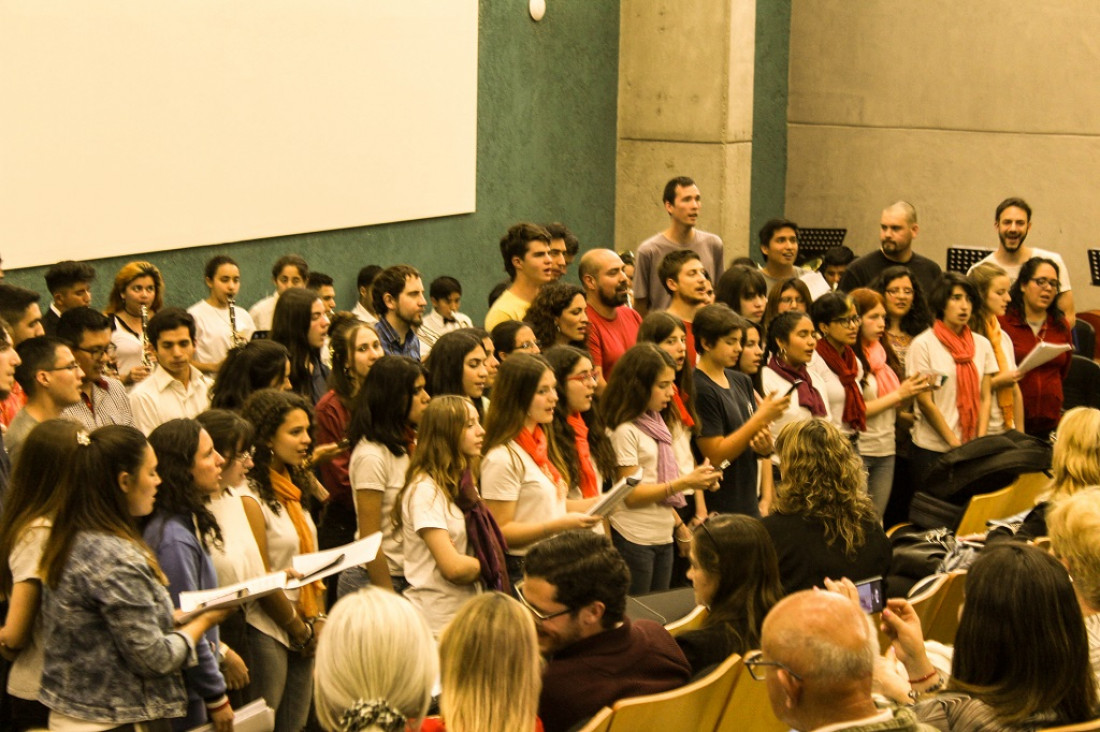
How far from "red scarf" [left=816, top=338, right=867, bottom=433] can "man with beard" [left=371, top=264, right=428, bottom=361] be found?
6.24 feet

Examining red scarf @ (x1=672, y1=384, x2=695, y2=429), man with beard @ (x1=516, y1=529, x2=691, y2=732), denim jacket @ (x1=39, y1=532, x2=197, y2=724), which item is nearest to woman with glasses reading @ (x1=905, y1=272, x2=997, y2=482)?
red scarf @ (x1=672, y1=384, x2=695, y2=429)

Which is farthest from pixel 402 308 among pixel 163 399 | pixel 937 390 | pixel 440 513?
pixel 937 390

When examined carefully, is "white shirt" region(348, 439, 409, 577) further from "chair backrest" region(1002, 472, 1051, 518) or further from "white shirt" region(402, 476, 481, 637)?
"chair backrest" region(1002, 472, 1051, 518)

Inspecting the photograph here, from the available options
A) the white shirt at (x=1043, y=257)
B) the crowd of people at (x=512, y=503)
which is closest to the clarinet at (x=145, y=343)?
the crowd of people at (x=512, y=503)

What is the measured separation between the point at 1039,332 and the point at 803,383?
222 cm

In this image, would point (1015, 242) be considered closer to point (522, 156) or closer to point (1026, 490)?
point (1026, 490)

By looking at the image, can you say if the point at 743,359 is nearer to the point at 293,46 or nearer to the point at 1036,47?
the point at 293,46

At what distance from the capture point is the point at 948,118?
1110 cm

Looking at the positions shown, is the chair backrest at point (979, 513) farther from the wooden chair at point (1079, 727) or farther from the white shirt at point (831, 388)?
the wooden chair at point (1079, 727)

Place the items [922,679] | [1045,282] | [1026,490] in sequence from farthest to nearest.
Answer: [1045,282] < [1026,490] < [922,679]

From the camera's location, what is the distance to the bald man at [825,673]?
2.42 meters

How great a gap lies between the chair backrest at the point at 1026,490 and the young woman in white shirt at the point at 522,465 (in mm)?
2087

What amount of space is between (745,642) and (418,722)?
1236 millimetres

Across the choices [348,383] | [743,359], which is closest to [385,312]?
[348,383]
